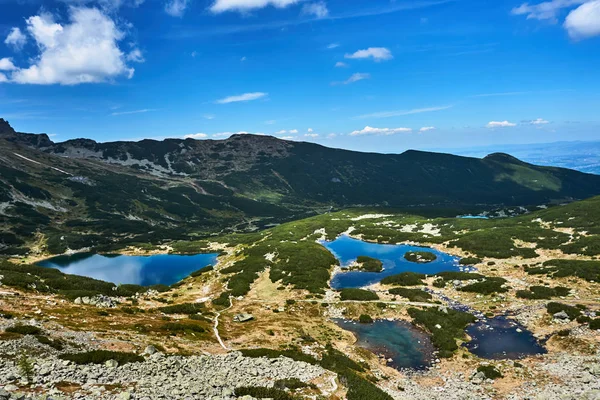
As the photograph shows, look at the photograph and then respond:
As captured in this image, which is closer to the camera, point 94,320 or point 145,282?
point 94,320

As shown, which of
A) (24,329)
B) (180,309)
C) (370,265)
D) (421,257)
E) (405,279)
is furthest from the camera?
(421,257)

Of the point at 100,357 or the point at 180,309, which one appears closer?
the point at 100,357

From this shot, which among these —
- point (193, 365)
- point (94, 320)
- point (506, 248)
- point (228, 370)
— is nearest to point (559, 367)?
point (228, 370)

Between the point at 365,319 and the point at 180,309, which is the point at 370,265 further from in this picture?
the point at 180,309

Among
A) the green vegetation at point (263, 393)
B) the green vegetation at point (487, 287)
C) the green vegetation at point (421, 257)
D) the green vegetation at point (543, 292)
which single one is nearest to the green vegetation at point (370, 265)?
the green vegetation at point (421, 257)

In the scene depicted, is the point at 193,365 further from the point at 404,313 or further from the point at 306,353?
the point at 404,313

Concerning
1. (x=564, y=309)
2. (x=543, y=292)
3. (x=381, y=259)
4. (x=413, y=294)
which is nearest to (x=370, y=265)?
(x=381, y=259)
